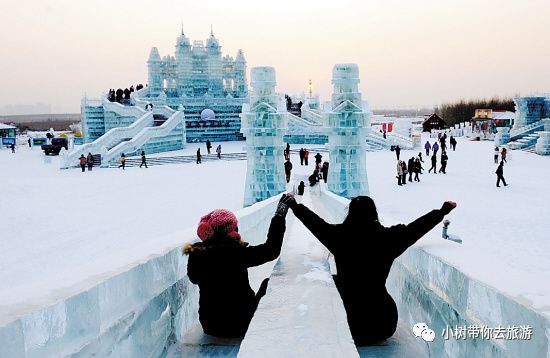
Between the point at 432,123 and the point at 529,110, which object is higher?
the point at 432,123

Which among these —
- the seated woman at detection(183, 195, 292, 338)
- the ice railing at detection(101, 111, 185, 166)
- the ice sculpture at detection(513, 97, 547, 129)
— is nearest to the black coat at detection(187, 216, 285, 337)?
the seated woman at detection(183, 195, 292, 338)

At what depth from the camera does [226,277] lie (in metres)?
2.90

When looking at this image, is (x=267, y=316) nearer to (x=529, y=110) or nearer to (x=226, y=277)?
(x=226, y=277)

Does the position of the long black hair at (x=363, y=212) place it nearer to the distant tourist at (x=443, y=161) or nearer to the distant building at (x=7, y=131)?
the distant tourist at (x=443, y=161)

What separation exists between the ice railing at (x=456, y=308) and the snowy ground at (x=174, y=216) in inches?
→ 2.8

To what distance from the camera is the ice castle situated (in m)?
37.4

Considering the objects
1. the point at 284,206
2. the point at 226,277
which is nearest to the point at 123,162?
the point at 284,206

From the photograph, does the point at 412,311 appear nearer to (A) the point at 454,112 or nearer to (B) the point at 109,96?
(B) the point at 109,96

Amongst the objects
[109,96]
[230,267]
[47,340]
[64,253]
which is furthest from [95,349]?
[109,96]

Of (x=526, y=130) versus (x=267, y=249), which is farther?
(x=526, y=130)

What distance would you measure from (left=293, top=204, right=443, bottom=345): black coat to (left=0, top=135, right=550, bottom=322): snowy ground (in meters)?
0.35

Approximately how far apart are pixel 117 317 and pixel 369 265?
5.45 feet

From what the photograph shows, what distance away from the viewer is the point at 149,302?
9.95 feet

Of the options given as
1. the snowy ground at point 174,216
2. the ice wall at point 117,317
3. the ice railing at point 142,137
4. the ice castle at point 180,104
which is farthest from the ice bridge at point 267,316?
the ice castle at point 180,104
